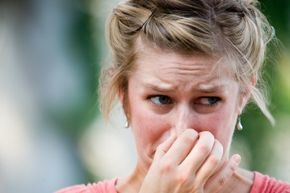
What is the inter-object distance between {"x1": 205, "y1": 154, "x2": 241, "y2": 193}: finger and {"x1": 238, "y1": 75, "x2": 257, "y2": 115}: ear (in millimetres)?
146

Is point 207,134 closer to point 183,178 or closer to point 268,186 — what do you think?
point 183,178

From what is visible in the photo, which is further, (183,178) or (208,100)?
(208,100)

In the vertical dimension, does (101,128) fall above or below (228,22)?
below

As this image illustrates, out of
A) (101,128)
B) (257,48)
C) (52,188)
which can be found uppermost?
(257,48)

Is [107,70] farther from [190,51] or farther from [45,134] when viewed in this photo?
[45,134]

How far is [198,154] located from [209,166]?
43mm

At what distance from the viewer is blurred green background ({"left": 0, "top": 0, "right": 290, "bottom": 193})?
439cm

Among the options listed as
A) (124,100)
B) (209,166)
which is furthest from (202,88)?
(124,100)

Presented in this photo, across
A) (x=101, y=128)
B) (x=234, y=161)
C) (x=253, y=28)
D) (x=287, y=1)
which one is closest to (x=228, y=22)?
(x=253, y=28)

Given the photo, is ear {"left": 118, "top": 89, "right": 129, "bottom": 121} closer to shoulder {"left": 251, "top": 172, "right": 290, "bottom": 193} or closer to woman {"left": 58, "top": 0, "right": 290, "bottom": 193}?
woman {"left": 58, "top": 0, "right": 290, "bottom": 193}

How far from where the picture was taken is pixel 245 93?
2201 millimetres

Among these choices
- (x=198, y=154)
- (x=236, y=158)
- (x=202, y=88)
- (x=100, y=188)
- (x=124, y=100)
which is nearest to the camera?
(x=198, y=154)

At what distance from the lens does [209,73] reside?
6.57ft

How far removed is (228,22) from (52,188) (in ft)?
8.25
